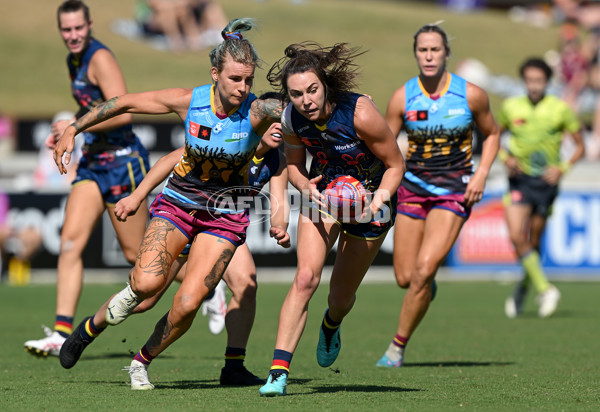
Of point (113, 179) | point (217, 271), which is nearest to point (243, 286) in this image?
point (217, 271)

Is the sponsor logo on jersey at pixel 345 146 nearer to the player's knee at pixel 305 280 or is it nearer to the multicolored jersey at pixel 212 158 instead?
the multicolored jersey at pixel 212 158

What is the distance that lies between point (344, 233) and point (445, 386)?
114 centimetres

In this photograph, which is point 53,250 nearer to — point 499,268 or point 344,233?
point 499,268

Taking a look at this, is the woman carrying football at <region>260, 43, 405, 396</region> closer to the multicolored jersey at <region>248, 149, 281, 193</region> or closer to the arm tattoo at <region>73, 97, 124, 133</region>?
the multicolored jersey at <region>248, 149, 281, 193</region>

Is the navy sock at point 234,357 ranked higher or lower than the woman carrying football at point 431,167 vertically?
lower

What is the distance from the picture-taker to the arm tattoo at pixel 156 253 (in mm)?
5926

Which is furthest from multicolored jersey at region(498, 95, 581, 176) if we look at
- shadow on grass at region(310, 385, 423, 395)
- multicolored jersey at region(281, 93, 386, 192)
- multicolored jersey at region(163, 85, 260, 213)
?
multicolored jersey at region(163, 85, 260, 213)

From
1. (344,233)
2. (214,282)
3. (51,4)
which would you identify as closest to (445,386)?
(344,233)

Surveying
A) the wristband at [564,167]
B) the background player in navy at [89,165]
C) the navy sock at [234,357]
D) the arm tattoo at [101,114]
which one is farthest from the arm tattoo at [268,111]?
the wristband at [564,167]

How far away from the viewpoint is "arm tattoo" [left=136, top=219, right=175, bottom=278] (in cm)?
593

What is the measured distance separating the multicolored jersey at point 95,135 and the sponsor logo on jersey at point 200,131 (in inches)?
83.6

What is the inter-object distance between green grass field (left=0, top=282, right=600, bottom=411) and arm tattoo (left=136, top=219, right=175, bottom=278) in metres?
0.73

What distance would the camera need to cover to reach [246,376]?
6.49m

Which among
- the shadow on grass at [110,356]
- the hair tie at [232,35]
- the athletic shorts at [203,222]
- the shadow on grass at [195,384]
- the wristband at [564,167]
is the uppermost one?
the hair tie at [232,35]
